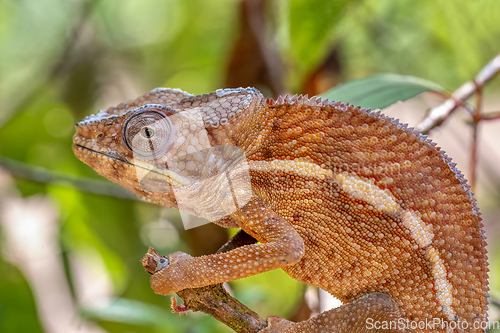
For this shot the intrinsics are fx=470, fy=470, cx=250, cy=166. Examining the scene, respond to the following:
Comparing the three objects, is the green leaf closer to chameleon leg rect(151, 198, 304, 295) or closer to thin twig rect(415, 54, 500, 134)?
thin twig rect(415, 54, 500, 134)

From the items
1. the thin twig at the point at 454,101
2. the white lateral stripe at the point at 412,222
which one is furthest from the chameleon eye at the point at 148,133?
the thin twig at the point at 454,101

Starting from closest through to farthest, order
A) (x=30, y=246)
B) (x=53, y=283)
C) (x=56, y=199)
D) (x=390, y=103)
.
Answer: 1. (x=390, y=103)
2. (x=56, y=199)
3. (x=30, y=246)
4. (x=53, y=283)

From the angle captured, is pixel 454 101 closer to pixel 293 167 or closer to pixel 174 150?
pixel 293 167

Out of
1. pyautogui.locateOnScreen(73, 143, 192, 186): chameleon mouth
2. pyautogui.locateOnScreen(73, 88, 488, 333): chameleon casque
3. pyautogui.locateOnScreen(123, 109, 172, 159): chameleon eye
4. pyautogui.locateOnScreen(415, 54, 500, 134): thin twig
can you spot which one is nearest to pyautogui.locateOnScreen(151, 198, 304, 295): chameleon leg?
pyautogui.locateOnScreen(73, 88, 488, 333): chameleon casque

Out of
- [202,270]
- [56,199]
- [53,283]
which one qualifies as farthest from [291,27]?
[53,283]

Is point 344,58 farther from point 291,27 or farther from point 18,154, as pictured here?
point 18,154

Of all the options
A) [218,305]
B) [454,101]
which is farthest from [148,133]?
[454,101]
